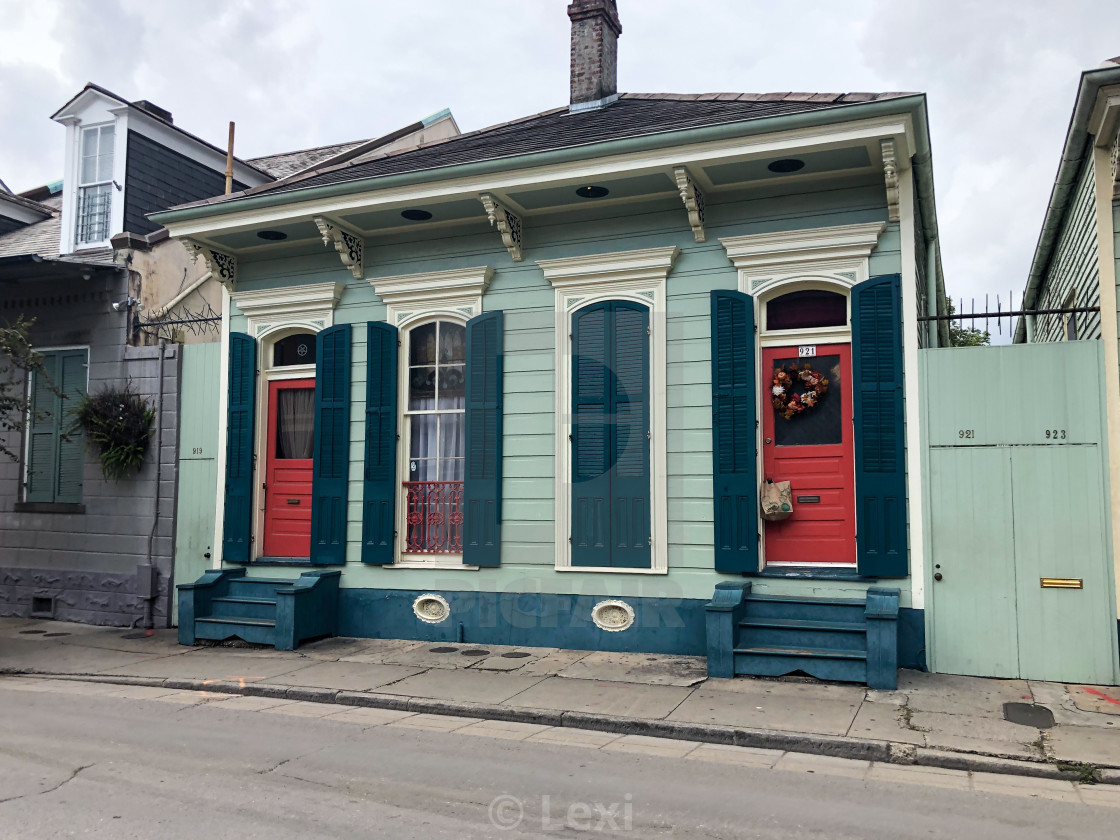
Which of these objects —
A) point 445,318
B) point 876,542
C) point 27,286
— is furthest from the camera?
point 27,286

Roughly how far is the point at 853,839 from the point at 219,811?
3.27 metres

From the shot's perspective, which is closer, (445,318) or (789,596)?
(789,596)

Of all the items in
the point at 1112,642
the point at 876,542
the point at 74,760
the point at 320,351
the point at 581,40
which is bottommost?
the point at 74,760

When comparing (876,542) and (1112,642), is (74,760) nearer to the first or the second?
(876,542)

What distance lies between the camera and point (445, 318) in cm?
1002

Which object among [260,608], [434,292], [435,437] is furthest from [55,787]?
[434,292]

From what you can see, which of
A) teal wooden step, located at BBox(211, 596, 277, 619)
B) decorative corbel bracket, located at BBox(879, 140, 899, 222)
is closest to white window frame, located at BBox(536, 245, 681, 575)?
decorative corbel bracket, located at BBox(879, 140, 899, 222)

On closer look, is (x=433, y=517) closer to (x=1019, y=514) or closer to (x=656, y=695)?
(x=656, y=695)

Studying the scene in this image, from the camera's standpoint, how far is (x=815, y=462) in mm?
8523

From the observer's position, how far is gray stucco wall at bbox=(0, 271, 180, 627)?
11.2 metres

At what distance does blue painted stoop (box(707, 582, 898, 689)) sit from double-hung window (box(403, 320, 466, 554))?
3.12 m

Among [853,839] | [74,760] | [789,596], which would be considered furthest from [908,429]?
[74,760]

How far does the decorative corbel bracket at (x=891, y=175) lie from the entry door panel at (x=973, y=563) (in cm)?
218

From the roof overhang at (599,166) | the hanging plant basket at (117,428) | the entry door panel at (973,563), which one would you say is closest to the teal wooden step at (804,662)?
the entry door panel at (973,563)
